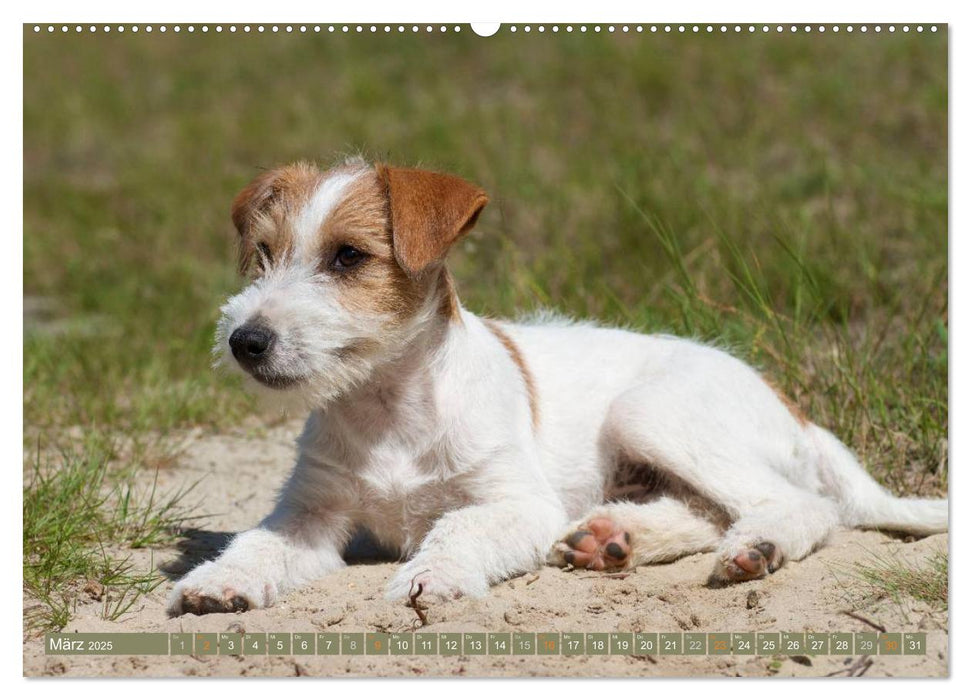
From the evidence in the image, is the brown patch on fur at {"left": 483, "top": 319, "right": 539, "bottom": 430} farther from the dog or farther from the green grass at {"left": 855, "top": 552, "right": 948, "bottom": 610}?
the green grass at {"left": 855, "top": 552, "right": 948, "bottom": 610}

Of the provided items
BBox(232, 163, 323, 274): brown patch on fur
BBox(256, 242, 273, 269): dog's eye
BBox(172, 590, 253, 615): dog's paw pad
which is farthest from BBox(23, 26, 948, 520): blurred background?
BBox(172, 590, 253, 615): dog's paw pad

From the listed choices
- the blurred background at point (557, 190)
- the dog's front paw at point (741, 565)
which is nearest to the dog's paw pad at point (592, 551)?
the dog's front paw at point (741, 565)

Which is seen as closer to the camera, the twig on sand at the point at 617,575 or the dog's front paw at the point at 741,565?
the dog's front paw at the point at 741,565

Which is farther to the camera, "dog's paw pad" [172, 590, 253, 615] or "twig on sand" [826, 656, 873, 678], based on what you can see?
"dog's paw pad" [172, 590, 253, 615]

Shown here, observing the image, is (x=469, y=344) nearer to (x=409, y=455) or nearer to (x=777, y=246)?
(x=409, y=455)

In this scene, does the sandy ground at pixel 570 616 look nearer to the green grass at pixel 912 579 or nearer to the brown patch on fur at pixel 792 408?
the green grass at pixel 912 579
